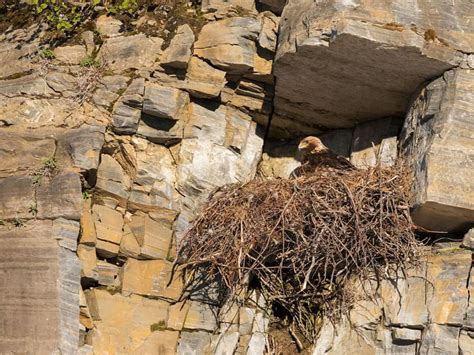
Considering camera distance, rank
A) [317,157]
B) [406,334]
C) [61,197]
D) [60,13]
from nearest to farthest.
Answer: [406,334] → [61,197] → [317,157] → [60,13]

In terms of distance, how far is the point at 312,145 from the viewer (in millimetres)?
10906

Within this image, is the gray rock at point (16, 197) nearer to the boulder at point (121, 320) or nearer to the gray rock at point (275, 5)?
the boulder at point (121, 320)

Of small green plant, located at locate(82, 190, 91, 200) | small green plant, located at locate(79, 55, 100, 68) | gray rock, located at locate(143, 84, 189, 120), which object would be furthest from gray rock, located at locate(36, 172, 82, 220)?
small green plant, located at locate(79, 55, 100, 68)

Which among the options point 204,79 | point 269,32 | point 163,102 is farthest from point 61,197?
point 269,32

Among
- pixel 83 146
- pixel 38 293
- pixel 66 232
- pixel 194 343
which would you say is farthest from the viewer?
pixel 83 146

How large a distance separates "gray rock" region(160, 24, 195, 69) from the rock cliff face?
0.08 feet

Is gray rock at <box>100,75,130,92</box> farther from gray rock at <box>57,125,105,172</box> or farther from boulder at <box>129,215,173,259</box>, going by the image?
boulder at <box>129,215,173,259</box>

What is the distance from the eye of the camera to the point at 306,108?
11.3 meters

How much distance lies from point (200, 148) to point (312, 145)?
1.26 m

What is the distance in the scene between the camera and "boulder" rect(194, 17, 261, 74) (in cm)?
1094

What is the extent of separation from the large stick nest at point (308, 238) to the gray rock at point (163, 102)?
1.17 metres

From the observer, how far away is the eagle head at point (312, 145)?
10.9 m

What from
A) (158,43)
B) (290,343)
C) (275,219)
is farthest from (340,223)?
(158,43)

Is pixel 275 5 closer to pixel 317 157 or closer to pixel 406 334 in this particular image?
pixel 317 157
